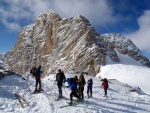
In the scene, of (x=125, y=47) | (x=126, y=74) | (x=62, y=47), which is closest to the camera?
(x=126, y=74)

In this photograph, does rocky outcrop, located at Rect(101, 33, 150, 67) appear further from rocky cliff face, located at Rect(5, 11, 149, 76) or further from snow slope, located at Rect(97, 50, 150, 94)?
snow slope, located at Rect(97, 50, 150, 94)

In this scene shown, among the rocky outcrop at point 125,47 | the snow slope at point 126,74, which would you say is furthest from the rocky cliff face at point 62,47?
the snow slope at point 126,74

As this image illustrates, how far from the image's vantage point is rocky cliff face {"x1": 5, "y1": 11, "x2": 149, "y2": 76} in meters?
90.2

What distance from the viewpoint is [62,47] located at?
10912 centimetres

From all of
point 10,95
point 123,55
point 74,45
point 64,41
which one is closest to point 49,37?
point 64,41

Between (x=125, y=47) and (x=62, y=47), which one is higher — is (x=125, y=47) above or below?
above

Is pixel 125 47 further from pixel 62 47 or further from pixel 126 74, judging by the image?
pixel 126 74

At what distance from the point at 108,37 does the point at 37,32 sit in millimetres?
38447

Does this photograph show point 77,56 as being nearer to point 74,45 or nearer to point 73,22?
point 74,45

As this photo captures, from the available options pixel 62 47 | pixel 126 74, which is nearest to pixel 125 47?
pixel 62 47

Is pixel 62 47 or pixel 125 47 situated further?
pixel 125 47

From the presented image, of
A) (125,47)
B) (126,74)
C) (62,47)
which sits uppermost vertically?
(125,47)

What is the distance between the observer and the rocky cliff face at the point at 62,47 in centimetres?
9019

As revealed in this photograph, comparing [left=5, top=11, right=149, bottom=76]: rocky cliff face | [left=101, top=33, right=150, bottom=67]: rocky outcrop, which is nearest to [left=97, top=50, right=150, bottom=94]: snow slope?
[left=5, top=11, right=149, bottom=76]: rocky cliff face
